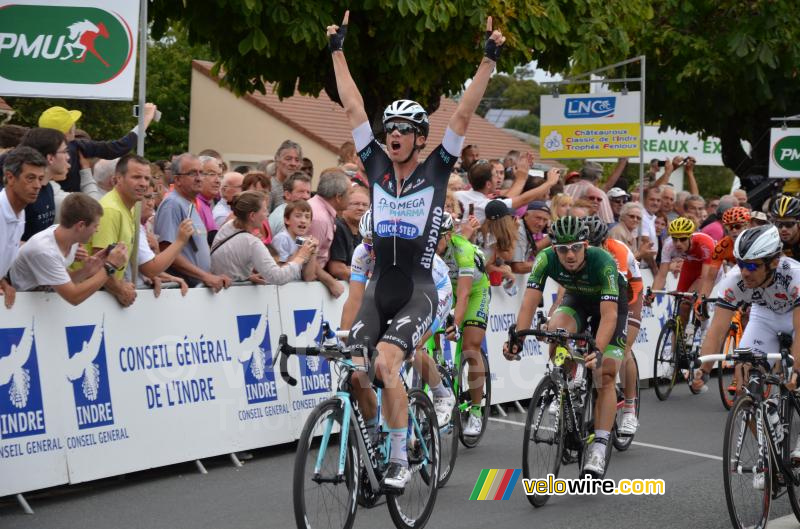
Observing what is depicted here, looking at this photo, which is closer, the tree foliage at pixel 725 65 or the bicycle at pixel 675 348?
the bicycle at pixel 675 348

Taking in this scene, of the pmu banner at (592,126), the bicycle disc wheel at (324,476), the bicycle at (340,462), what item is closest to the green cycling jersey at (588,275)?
the bicycle at (340,462)

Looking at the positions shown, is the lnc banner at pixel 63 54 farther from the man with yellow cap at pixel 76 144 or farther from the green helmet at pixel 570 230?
the green helmet at pixel 570 230

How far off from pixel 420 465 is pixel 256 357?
2742 mm

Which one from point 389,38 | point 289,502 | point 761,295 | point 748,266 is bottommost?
point 289,502

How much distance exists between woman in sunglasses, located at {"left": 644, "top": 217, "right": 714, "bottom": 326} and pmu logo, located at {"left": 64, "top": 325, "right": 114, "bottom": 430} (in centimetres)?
729

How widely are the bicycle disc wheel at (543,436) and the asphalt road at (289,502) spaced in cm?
23

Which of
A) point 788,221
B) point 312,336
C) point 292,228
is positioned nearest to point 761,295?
point 788,221

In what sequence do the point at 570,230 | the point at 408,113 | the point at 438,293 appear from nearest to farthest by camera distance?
1. the point at 408,113
2. the point at 438,293
3. the point at 570,230

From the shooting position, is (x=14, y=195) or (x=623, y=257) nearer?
(x=14, y=195)

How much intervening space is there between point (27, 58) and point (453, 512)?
4423 millimetres

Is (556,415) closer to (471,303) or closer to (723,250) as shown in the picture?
(471,303)

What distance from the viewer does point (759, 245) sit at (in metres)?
7.56

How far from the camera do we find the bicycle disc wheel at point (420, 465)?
22.7 ft

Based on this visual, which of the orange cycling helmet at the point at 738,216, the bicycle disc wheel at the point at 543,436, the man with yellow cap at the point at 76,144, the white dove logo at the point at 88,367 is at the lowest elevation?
the bicycle disc wheel at the point at 543,436
